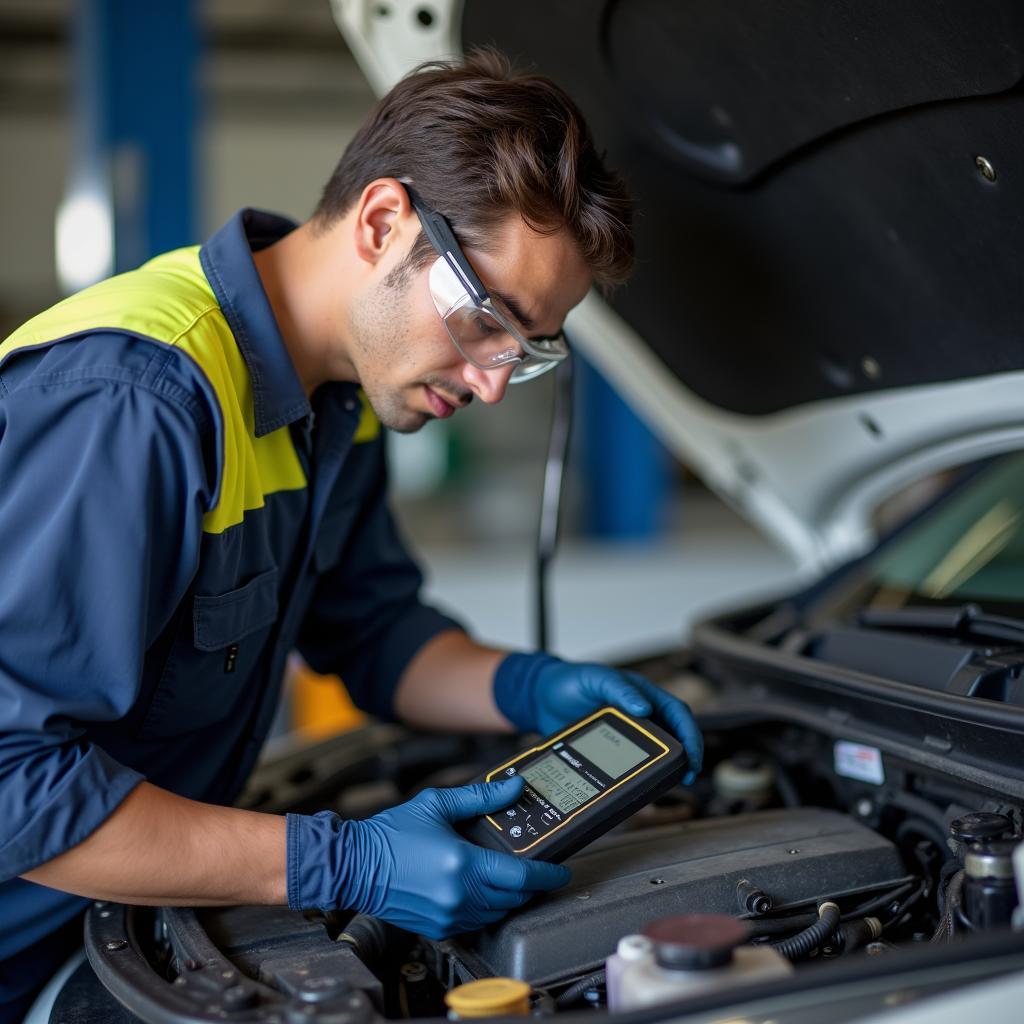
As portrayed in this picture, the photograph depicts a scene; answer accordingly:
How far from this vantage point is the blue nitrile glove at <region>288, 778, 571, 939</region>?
1.11 m

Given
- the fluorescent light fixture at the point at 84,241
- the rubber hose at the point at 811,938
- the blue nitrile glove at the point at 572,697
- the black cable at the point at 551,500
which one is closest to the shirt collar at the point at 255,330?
the blue nitrile glove at the point at 572,697

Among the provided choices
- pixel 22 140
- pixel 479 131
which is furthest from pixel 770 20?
pixel 22 140

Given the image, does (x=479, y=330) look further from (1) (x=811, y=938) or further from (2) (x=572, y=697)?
(1) (x=811, y=938)

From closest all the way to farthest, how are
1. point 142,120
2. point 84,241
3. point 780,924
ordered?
1. point 780,924
2. point 84,241
3. point 142,120

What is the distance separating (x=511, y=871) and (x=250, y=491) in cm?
48

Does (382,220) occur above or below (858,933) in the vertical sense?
above

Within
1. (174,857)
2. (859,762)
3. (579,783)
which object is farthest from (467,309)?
(859,762)

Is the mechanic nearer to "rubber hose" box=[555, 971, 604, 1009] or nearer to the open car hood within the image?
"rubber hose" box=[555, 971, 604, 1009]

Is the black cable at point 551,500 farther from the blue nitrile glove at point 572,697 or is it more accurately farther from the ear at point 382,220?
the ear at point 382,220

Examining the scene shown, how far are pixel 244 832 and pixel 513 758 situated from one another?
31cm

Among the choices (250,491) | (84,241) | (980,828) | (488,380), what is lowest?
(84,241)

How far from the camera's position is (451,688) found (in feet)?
5.51

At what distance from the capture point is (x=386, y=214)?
4.25 feet

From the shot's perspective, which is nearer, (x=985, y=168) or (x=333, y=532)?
(x=985, y=168)
